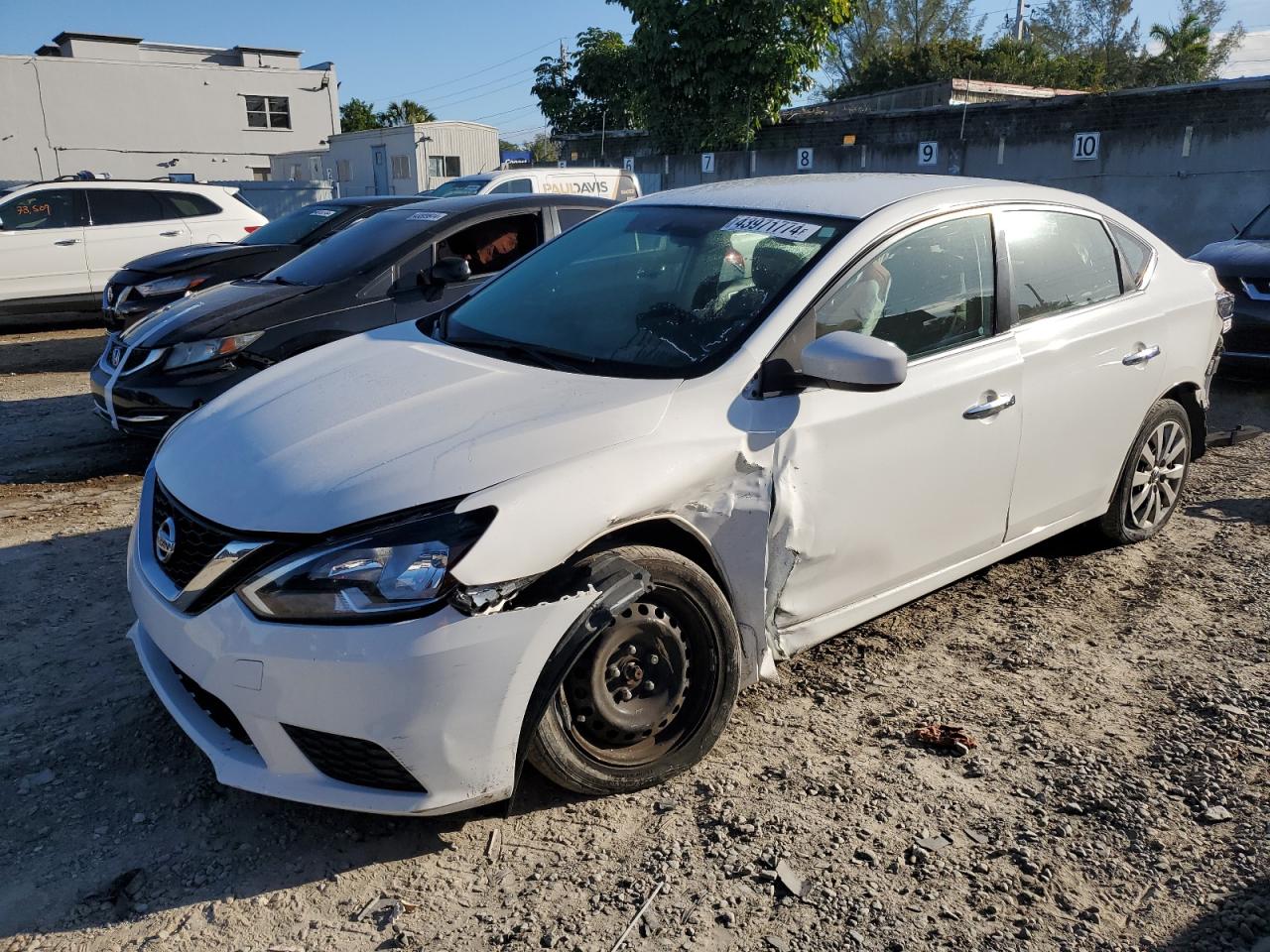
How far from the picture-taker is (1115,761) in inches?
125

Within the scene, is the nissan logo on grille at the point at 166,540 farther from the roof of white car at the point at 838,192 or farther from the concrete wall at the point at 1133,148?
the concrete wall at the point at 1133,148

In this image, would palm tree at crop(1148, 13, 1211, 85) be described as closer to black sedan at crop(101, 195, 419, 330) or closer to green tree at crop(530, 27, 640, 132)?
green tree at crop(530, 27, 640, 132)

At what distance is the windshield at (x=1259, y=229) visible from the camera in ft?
29.5

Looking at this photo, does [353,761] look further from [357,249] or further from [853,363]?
[357,249]

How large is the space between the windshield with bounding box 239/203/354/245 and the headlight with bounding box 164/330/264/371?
3564 mm

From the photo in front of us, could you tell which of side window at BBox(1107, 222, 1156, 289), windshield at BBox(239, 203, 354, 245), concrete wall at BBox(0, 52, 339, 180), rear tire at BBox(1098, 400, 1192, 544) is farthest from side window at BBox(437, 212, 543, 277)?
concrete wall at BBox(0, 52, 339, 180)

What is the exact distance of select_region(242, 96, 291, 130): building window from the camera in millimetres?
44969

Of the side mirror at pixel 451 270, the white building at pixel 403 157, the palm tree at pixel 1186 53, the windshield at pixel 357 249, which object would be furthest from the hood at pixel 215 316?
the palm tree at pixel 1186 53

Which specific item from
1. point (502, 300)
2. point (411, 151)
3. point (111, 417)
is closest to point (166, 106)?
point (411, 151)

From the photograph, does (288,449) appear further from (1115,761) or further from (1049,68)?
(1049,68)

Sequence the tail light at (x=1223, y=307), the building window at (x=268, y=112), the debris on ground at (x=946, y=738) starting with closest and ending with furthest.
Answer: the debris on ground at (x=946, y=738) → the tail light at (x=1223, y=307) → the building window at (x=268, y=112)

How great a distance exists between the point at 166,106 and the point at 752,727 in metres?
47.3

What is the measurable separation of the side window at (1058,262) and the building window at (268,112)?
47094mm

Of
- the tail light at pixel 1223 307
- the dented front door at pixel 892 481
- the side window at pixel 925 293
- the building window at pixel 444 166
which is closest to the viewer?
the dented front door at pixel 892 481
